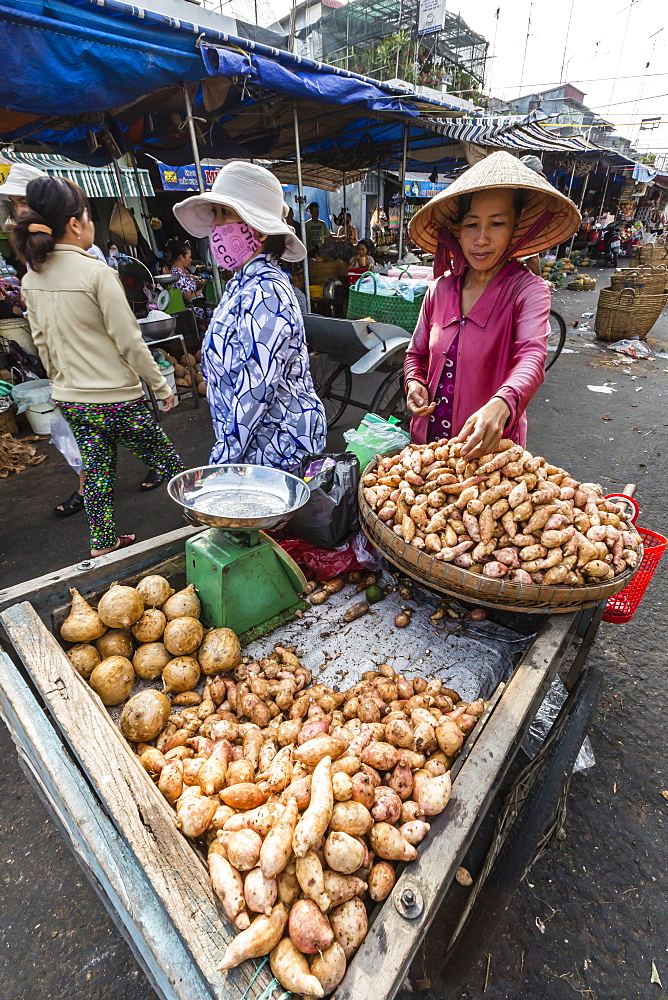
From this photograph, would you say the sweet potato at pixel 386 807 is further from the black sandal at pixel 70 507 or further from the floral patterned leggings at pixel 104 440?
the black sandal at pixel 70 507

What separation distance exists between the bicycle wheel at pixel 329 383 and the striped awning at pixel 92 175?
20.2 ft

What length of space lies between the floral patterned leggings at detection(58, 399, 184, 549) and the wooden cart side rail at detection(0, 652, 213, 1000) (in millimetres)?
1599

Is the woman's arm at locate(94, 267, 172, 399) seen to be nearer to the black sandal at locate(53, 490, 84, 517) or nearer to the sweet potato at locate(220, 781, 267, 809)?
the black sandal at locate(53, 490, 84, 517)

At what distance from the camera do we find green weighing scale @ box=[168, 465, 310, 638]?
1683 mm

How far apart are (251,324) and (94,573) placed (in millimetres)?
1155

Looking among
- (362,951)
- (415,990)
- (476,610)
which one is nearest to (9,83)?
(476,610)

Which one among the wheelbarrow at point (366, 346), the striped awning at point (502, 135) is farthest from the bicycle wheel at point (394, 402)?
the striped awning at point (502, 135)

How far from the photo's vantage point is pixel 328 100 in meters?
5.27

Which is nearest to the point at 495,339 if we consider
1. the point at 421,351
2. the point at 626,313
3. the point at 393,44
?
the point at 421,351

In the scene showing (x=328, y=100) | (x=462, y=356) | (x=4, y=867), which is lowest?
(x=4, y=867)

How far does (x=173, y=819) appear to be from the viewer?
112cm

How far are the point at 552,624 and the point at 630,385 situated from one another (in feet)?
23.2

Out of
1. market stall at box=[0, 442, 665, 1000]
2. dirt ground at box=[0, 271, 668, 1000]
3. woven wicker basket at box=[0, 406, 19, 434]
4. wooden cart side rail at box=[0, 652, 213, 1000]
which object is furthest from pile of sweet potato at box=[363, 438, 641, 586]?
woven wicker basket at box=[0, 406, 19, 434]

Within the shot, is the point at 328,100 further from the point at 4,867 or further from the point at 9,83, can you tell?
the point at 4,867
